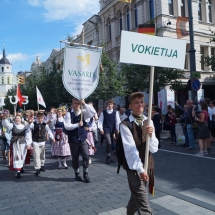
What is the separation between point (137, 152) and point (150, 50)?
1320 millimetres

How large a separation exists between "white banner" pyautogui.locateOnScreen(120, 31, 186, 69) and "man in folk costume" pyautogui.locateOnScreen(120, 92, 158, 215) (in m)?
0.48

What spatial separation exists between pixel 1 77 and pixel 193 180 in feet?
432

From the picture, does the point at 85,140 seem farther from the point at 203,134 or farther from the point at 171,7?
the point at 171,7

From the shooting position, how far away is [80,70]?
5.92 m

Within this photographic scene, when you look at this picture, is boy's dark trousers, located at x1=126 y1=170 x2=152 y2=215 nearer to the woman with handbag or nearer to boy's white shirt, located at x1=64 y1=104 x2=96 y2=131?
boy's white shirt, located at x1=64 y1=104 x2=96 y2=131

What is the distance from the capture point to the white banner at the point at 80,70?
5.81 m

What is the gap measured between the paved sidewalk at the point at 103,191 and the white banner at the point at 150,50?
2.28 meters

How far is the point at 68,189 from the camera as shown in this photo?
18.8ft

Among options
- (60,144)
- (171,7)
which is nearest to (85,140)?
(60,144)

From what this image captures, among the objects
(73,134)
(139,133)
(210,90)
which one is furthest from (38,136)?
(210,90)

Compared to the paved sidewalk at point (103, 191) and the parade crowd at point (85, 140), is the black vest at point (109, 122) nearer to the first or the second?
the parade crowd at point (85, 140)

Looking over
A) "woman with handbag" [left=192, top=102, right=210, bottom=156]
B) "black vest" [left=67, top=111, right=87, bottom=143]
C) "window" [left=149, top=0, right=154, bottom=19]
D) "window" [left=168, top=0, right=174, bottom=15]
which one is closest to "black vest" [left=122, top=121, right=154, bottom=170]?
"black vest" [left=67, top=111, right=87, bottom=143]

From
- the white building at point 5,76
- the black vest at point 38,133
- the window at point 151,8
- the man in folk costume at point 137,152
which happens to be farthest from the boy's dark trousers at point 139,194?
the white building at point 5,76

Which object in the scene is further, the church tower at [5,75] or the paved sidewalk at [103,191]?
the church tower at [5,75]
